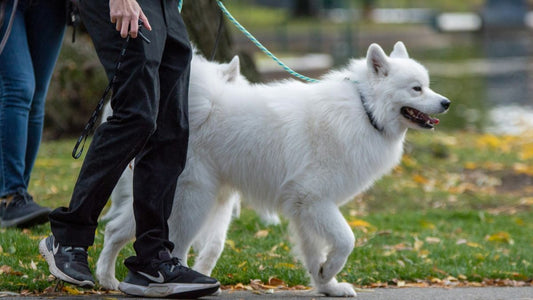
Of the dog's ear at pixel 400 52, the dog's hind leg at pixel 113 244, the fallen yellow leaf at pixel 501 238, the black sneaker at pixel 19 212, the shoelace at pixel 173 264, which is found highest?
the dog's ear at pixel 400 52

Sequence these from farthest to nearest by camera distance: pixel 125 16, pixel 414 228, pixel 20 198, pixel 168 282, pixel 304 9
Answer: pixel 304 9 < pixel 414 228 < pixel 20 198 < pixel 168 282 < pixel 125 16

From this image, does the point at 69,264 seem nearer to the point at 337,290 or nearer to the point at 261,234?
the point at 337,290

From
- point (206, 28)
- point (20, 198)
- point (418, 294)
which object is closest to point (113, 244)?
point (20, 198)

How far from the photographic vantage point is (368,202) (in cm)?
866

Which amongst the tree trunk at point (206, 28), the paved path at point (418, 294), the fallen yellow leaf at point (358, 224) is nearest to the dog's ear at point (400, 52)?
the paved path at point (418, 294)

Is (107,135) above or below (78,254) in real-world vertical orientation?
above

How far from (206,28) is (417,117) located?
132 inches

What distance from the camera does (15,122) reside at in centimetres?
520

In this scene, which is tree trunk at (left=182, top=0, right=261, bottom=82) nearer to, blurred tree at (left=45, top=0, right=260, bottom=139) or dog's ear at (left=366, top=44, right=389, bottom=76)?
dog's ear at (left=366, top=44, right=389, bottom=76)

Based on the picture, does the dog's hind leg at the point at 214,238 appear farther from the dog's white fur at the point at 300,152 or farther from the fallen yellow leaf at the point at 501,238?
the fallen yellow leaf at the point at 501,238

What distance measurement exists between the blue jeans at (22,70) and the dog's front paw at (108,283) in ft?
4.29

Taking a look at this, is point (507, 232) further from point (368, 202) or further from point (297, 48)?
point (297, 48)

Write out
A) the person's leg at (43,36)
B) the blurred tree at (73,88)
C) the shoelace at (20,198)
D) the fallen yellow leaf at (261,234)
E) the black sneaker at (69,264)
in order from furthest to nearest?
the blurred tree at (73,88) → the fallen yellow leaf at (261,234) → the shoelace at (20,198) → the person's leg at (43,36) → the black sneaker at (69,264)

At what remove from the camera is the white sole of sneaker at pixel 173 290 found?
402 cm
